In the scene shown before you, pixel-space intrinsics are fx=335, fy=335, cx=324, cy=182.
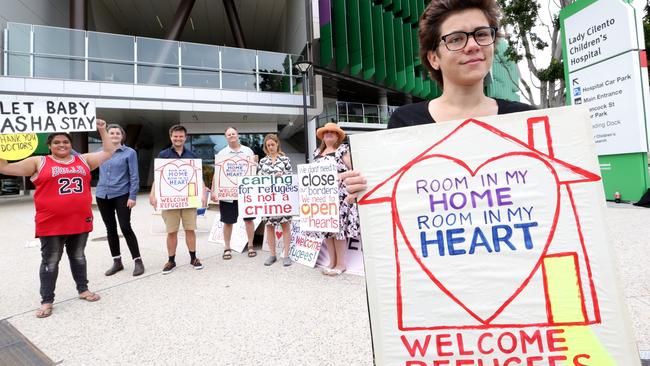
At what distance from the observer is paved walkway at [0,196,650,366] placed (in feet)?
7.48

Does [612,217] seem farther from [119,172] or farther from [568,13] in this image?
[119,172]

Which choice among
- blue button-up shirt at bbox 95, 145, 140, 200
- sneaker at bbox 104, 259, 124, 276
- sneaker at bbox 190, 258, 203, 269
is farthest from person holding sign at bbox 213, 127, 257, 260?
sneaker at bbox 104, 259, 124, 276

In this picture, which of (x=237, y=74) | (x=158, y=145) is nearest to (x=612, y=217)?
(x=237, y=74)

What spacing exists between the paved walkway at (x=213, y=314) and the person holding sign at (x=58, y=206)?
0.29 meters

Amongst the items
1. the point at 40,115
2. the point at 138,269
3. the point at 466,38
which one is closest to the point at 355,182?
the point at 466,38

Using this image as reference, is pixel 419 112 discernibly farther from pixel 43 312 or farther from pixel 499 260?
pixel 43 312

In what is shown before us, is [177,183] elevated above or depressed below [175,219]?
above

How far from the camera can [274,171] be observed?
15.3ft

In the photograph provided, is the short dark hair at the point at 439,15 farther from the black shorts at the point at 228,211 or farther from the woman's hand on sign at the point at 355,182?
the black shorts at the point at 228,211

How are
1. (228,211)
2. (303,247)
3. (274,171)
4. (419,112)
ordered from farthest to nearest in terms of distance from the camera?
(228,211) → (274,171) → (303,247) → (419,112)

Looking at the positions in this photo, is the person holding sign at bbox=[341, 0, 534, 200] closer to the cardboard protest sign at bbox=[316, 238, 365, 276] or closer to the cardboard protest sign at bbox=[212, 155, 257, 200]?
the cardboard protest sign at bbox=[316, 238, 365, 276]

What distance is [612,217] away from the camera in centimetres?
636

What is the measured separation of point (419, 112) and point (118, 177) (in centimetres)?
398

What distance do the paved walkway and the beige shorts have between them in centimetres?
56
